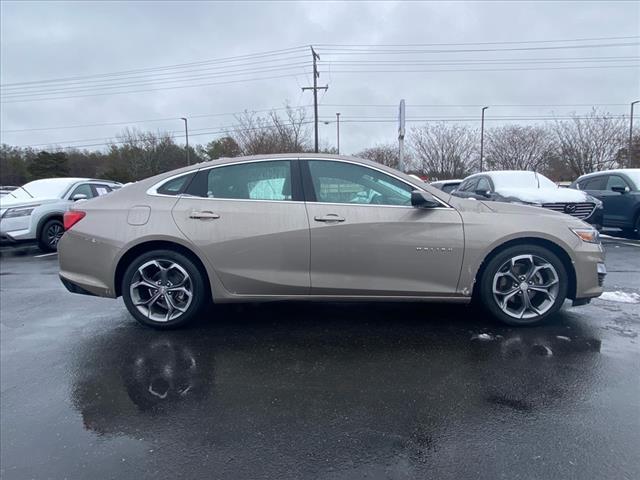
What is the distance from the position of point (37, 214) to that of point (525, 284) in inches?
387

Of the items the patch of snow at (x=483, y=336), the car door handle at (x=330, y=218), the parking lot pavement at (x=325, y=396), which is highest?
the car door handle at (x=330, y=218)

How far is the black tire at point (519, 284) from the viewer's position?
12.7ft

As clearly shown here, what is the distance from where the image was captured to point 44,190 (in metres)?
10.4

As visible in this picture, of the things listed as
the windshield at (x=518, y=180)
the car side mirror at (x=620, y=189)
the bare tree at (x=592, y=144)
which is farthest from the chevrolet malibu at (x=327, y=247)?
the bare tree at (x=592, y=144)

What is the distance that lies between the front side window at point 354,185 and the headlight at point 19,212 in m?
8.25

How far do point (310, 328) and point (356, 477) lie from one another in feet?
6.63

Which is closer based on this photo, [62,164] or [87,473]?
[87,473]

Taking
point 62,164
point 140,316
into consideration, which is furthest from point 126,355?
point 62,164

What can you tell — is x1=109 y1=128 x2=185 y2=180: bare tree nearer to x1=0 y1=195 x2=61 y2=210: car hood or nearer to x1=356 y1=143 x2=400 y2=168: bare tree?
x1=356 y1=143 x2=400 y2=168: bare tree

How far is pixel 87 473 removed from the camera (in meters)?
2.16

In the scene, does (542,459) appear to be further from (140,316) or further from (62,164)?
(62,164)

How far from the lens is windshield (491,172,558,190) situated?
970 centimetres

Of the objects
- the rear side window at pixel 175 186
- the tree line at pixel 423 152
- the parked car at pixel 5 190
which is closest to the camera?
the rear side window at pixel 175 186

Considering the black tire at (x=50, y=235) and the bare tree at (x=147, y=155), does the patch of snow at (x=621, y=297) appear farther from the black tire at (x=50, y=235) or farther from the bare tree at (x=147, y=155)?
the bare tree at (x=147, y=155)
